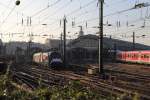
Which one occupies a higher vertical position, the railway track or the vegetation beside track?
the vegetation beside track

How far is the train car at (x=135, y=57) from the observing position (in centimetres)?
5712

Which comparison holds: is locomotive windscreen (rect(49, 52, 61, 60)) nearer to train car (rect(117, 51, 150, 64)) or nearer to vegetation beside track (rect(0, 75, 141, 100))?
train car (rect(117, 51, 150, 64))

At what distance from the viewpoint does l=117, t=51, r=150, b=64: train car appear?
5712 centimetres

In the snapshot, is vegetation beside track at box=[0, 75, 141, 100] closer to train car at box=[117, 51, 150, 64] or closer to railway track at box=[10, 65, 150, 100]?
railway track at box=[10, 65, 150, 100]

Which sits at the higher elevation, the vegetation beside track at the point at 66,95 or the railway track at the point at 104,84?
the vegetation beside track at the point at 66,95

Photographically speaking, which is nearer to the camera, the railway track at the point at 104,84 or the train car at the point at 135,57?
the railway track at the point at 104,84

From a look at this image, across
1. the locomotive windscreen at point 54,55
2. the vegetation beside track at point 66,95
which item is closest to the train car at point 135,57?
the locomotive windscreen at point 54,55

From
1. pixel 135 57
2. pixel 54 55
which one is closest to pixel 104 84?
pixel 54 55

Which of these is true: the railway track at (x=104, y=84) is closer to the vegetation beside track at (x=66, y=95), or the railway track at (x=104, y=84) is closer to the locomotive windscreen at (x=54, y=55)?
the vegetation beside track at (x=66, y=95)

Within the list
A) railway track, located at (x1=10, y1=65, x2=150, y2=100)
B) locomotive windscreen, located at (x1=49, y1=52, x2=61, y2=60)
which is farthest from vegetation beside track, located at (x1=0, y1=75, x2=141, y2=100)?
locomotive windscreen, located at (x1=49, y1=52, x2=61, y2=60)

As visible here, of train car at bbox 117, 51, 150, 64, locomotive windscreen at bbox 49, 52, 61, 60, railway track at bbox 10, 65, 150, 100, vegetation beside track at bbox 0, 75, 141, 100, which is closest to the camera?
vegetation beside track at bbox 0, 75, 141, 100

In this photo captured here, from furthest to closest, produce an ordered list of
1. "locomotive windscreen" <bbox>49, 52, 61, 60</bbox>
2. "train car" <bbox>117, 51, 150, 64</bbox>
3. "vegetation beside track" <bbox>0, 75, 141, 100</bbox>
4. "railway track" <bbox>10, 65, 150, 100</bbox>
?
"train car" <bbox>117, 51, 150, 64</bbox> < "locomotive windscreen" <bbox>49, 52, 61, 60</bbox> < "railway track" <bbox>10, 65, 150, 100</bbox> < "vegetation beside track" <bbox>0, 75, 141, 100</bbox>

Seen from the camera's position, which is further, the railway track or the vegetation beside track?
the railway track

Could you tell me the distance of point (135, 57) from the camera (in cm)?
6347
